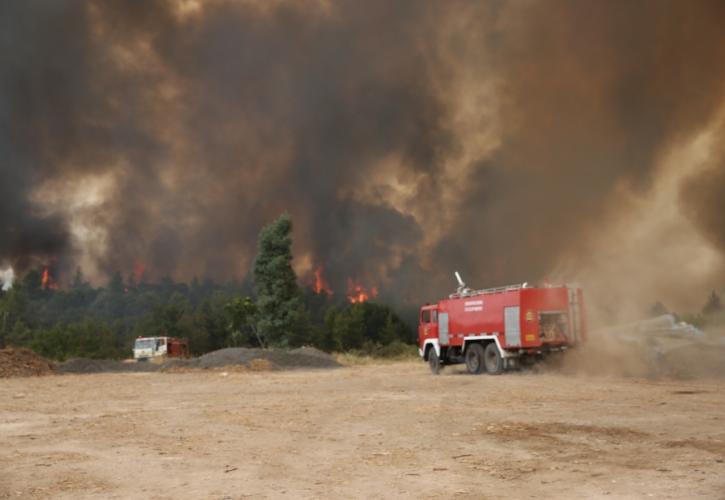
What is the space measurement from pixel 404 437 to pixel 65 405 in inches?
479

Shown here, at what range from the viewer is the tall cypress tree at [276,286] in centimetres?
6181

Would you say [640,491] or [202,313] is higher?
[202,313]

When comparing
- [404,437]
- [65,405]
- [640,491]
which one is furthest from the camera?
[65,405]

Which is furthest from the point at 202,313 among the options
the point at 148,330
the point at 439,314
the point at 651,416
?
the point at 651,416

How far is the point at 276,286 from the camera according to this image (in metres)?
62.2

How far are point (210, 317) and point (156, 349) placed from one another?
54.0 metres

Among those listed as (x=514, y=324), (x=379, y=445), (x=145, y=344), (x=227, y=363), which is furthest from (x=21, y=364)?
(x=379, y=445)

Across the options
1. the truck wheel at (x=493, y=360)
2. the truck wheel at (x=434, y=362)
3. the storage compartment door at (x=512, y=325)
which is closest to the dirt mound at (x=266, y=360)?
the truck wheel at (x=434, y=362)

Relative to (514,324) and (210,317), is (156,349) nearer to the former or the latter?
(514,324)

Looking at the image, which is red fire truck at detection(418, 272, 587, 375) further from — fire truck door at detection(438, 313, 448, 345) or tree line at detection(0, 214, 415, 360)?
tree line at detection(0, 214, 415, 360)

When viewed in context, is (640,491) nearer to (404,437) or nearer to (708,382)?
(404,437)

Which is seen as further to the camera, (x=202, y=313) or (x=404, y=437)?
(x=202, y=313)

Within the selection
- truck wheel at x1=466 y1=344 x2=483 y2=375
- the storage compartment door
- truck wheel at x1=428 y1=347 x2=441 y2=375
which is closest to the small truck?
truck wheel at x1=428 y1=347 x2=441 y2=375

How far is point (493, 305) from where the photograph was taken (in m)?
28.5
